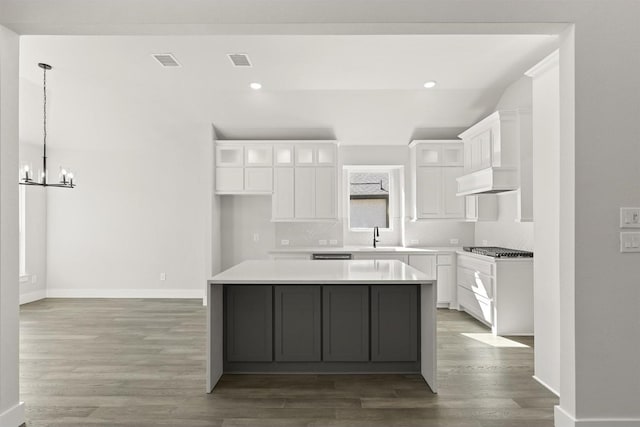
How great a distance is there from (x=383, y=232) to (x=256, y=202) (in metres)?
2.09

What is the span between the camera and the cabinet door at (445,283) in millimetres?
6473

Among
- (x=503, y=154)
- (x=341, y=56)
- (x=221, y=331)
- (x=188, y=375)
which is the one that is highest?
(x=341, y=56)

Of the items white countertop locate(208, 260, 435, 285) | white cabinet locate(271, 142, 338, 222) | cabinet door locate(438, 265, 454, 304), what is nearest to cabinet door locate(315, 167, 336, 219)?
white cabinet locate(271, 142, 338, 222)

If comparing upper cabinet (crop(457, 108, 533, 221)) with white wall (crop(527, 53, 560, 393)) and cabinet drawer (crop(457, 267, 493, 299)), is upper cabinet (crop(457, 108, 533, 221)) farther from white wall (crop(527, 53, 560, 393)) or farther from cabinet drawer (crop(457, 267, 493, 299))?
white wall (crop(527, 53, 560, 393))

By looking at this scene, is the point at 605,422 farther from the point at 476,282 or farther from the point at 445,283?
the point at 445,283

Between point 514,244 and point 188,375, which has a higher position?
point 514,244

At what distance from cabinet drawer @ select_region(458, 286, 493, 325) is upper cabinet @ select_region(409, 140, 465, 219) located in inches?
45.7

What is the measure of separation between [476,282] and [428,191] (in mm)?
1648

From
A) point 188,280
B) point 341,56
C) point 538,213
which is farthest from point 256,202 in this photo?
point 538,213

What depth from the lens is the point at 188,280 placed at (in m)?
7.53

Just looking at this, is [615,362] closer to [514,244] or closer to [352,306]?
[352,306]

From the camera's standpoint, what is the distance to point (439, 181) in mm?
6777

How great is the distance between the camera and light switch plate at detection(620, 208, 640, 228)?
260 cm

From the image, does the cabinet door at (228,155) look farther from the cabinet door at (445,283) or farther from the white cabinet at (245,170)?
the cabinet door at (445,283)
